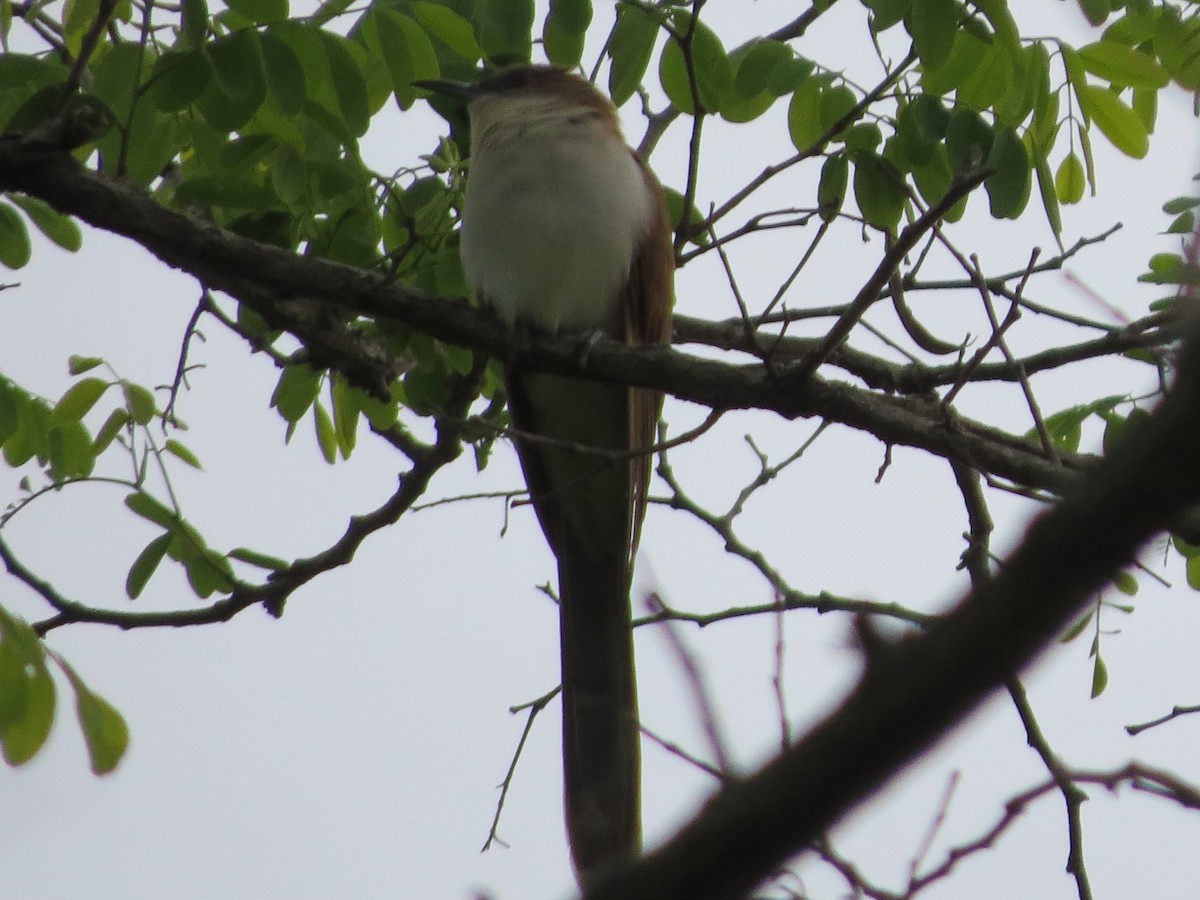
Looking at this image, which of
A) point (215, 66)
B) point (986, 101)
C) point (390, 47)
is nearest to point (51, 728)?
point (215, 66)

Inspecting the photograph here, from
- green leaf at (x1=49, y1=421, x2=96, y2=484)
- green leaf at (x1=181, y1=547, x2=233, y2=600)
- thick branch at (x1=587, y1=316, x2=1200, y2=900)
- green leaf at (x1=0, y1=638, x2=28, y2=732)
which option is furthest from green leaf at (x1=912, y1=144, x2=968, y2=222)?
thick branch at (x1=587, y1=316, x2=1200, y2=900)

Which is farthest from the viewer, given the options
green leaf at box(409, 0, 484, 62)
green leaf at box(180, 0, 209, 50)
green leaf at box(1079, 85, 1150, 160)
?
green leaf at box(1079, 85, 1150, 160)

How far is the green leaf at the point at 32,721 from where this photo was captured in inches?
110

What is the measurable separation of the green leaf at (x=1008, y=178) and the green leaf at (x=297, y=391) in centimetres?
225

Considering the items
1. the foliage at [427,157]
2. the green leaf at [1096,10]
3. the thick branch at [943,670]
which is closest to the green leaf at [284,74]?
the foliage at [427,157]

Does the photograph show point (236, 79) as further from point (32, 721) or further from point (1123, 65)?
point (1123, 65)

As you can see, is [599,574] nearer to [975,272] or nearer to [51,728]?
[975,272]

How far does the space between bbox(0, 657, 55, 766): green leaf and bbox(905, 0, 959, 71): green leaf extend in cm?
265

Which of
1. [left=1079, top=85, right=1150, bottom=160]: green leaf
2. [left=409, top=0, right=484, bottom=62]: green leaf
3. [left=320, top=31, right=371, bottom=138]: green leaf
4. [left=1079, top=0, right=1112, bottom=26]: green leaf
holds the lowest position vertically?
[left=320, top=31, right=371, bottom=138]: green leaf

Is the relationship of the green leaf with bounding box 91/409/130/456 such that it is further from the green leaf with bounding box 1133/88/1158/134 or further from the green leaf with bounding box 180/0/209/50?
the green leaf with bounding box 1133/88/1158/134

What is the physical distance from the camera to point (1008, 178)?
4082mm

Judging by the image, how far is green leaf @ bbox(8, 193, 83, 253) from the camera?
4527 mm

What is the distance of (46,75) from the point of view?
373 centimetres

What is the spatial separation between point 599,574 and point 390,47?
2.15 m
